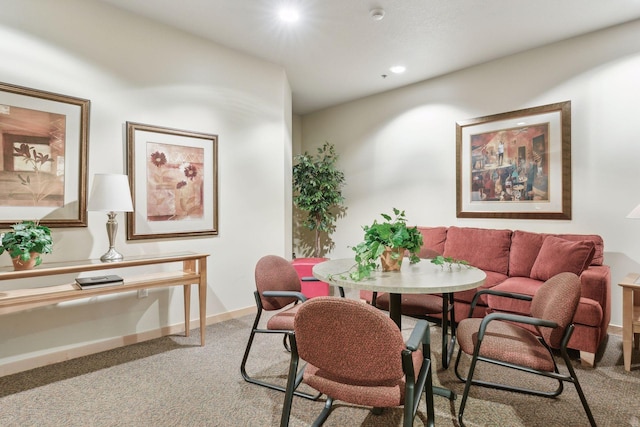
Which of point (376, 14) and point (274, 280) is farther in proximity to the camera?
point (376, 14)

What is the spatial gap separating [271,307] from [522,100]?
Answer: 343 centimetres

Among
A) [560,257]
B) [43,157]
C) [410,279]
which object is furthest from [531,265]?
[43,157]

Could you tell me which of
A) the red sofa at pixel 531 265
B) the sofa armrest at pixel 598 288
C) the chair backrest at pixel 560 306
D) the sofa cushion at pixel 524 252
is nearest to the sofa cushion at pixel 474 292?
the red sofa at pixel 531 265

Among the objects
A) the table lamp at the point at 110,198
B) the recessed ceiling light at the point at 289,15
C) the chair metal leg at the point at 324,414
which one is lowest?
the chair metal leg at the point at 324,414

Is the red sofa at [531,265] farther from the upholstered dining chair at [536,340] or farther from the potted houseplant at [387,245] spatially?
the potted houseplant at [387,245]

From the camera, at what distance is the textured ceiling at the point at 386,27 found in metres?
2.88

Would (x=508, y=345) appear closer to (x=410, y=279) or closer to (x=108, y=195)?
(x=410, y=279)

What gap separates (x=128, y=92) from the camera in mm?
3008

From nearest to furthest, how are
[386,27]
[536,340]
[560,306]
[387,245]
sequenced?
1. [560,306]
2. [536,340]
3. [387,245]
4. [386,27]

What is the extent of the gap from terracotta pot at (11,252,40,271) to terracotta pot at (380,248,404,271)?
227cm

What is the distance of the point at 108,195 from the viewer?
258 centimetres

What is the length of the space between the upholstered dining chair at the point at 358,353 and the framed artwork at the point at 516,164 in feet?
9.61

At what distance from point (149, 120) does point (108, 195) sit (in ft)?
2.92

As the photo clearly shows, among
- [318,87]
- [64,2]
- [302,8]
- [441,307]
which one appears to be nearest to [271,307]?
[441,307]
